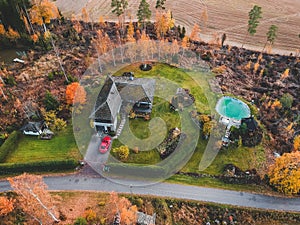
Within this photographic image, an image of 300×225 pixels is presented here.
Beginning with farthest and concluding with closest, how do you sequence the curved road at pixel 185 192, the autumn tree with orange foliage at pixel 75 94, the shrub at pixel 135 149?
the autumn tree with orange foliage at pixel 75 94, the shrub at pixel 135 149, the curved road at pixel 185 192

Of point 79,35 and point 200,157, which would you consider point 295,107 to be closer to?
point 200,157

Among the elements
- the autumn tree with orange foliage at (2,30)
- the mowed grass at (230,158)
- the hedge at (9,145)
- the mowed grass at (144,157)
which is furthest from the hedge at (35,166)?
the autumn tree with orange foliage at (2,30)

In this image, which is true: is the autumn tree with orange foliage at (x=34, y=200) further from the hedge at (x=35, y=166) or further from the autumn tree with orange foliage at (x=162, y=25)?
the autumn tree with orange foliage at (x=162, y=25)

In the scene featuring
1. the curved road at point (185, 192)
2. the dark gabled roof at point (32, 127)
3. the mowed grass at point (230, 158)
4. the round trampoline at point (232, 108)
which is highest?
the dark gabled roof at point (32, 127)

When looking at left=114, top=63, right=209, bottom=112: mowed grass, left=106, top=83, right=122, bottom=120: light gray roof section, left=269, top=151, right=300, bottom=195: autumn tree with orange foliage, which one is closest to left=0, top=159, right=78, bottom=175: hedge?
left=106, top=83, right=122, bottom=120: light gray roof section

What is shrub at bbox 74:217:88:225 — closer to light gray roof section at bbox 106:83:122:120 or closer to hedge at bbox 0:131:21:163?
light gray roof section at bbox 106:83:122:120

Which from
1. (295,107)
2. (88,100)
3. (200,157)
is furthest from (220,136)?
(88,100)
